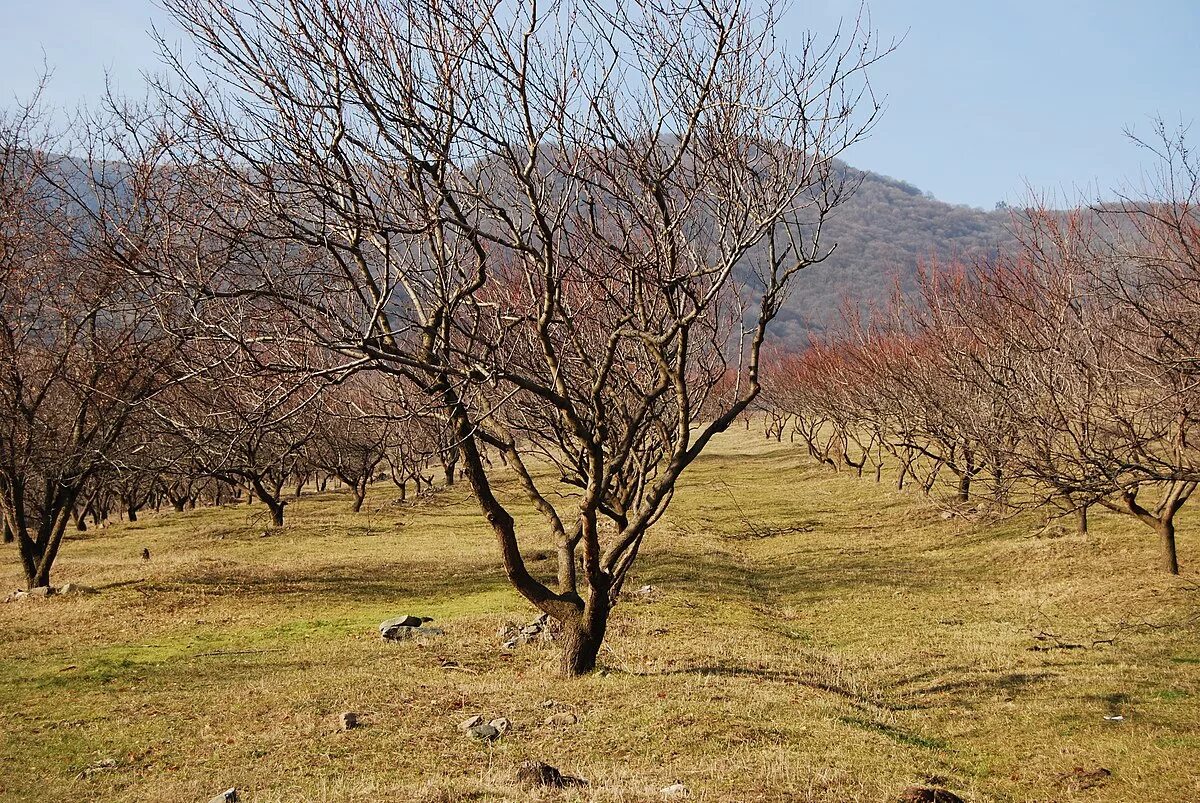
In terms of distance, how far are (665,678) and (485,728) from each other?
2.81 metres

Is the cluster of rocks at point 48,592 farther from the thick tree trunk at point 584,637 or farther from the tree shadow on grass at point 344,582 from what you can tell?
the thick tree trunk at point 584,637

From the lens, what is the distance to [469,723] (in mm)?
8445

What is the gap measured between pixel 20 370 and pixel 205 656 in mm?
8194

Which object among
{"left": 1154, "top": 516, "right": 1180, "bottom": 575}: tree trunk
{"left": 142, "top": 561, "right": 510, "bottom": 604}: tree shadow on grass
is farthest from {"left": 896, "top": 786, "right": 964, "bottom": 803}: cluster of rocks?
{"left": 142, "top": 561, "right": 510, "bottom": 604}: tree shadow on grass

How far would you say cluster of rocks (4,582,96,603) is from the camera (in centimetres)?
1714

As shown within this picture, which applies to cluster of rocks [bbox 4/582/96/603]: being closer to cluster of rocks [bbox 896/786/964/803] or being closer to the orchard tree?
the orchard tree

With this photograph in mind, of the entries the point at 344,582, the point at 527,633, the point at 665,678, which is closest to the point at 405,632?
the point at 527,633

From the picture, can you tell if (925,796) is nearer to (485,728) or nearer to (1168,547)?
(485,728)

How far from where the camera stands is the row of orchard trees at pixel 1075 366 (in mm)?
10633

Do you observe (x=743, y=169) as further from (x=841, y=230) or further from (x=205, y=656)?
(x=841, y=230)

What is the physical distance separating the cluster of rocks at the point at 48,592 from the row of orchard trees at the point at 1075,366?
16178 millimetres

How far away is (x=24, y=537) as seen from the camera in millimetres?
17875

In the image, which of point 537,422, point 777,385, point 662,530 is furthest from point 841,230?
point 537,422

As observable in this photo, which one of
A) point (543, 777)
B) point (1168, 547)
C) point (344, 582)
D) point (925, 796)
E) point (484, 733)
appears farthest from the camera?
point (344, 582)
